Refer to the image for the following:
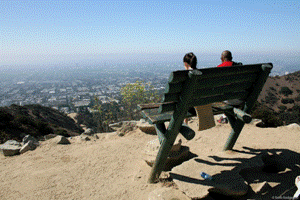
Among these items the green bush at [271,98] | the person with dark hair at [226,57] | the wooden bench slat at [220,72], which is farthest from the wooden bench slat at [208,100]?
the green bush at [271,98]

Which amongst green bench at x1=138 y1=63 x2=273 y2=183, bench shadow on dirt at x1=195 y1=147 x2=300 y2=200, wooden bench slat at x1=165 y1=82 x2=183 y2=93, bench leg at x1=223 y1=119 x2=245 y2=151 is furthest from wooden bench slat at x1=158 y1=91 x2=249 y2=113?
bench shadow on dirt at x1=195 y1=147 x2=300 y2=200

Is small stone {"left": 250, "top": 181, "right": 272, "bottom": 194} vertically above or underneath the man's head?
underneath

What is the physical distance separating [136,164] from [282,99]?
5334 centimetres

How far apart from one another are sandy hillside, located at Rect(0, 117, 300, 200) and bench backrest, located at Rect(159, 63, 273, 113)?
56.5 inches

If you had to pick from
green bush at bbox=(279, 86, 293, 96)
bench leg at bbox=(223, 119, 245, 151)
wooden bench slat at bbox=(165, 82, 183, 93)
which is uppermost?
wooden bench slat at bbox=(165, 82, 183, 93)

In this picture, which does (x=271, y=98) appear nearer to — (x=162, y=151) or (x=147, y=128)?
(x=147, y=128)

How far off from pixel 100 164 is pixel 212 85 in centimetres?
392

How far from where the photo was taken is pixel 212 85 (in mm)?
3125

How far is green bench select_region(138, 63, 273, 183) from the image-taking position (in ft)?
9.36

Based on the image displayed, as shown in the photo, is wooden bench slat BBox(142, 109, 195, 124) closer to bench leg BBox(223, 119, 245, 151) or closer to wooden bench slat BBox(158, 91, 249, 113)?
wooden bench slat BBox(158, 91, 249, 113)

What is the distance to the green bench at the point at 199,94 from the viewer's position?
2.85 metres

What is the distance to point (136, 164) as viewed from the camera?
5277 mm

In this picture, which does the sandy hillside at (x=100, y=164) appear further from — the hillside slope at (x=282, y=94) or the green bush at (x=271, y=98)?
the green bush at (x=271, y=98)

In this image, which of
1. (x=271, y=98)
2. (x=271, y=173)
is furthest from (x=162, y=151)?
(x=271, y=98)
